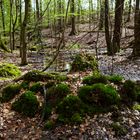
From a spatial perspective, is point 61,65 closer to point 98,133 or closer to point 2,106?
point 2,106

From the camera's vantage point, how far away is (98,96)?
286 inches

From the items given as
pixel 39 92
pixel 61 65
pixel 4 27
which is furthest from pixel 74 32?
pixel 39 92

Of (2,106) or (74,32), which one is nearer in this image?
(2,106)

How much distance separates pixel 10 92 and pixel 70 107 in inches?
74.4

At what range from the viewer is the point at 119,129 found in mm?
6648

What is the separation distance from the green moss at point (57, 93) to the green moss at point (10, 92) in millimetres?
975

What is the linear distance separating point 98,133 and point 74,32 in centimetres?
3213

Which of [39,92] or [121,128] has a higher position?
[39,92]

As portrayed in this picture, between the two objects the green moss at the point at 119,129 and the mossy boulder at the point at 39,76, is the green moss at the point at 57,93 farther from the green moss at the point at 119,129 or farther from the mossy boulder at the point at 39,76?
the green moss at the point at 119,129

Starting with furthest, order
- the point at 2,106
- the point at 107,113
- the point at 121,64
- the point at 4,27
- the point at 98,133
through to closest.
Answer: the point at 4,27
the point at 121,64
the point at 2,106
the point at 107,113
the point at 98,133

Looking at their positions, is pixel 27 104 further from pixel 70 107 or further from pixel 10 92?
pixel 70 107

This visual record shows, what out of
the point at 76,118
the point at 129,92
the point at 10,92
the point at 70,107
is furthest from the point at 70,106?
the point at 10,92

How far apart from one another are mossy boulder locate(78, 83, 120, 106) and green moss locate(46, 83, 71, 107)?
35 cm

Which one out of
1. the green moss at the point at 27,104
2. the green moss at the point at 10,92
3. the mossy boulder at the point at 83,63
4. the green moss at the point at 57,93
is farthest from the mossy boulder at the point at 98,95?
the mossy boulder at the point at 83,63
